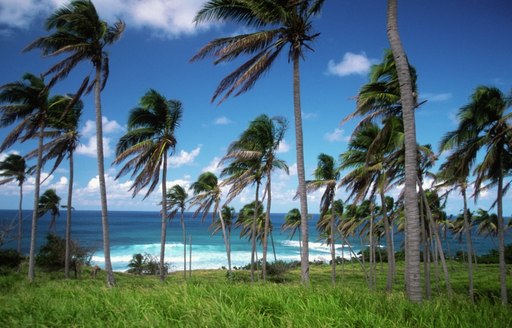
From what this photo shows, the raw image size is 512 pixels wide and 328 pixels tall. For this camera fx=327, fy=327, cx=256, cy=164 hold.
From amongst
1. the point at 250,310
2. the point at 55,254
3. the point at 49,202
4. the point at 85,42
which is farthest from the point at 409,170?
the point at 49,202

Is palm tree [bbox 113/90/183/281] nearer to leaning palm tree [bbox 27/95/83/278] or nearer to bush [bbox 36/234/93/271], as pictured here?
leaning palm tree [bbox 27/95/83/278]

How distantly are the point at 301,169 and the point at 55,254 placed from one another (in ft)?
65.0

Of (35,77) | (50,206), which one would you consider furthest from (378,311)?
(50,206)

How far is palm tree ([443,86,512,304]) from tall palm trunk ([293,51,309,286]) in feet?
21.1

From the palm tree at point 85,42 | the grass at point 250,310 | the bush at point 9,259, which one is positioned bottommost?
the bush at point 9,259

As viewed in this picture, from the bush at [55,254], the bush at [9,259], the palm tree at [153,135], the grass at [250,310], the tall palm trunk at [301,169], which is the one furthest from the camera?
the bush at [55,254]

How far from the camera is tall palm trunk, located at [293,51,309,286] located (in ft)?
30.9

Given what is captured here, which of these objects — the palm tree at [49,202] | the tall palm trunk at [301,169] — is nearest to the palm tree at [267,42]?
the tall palm trunk at [301,169]

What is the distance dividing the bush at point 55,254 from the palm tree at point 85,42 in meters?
11.3

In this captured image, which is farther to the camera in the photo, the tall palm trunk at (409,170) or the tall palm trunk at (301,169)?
the tall palm trunk at (301,169)

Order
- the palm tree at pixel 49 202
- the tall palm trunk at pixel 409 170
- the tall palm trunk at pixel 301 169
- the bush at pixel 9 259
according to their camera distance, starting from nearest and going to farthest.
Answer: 1. the tall palm trunk at pixel 409 170
2. the tall palm trunk at pixel 301 169
3. the bush at pixel 9 259
4. the palm tree at pixel 49 202

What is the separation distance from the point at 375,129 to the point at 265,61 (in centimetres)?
767

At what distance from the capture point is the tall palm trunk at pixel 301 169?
9406 mm

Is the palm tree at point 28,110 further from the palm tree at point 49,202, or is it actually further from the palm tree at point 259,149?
the palm tree at point 49,202
